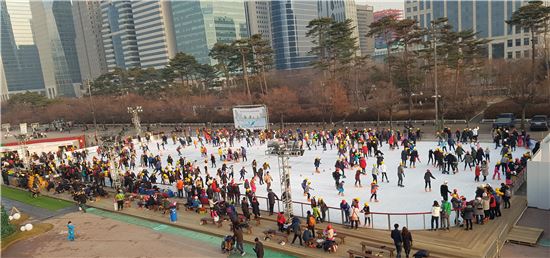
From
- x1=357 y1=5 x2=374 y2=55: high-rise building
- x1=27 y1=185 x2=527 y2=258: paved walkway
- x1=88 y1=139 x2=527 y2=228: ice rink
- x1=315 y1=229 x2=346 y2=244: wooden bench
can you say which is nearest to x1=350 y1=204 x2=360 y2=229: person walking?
x1=27 y1=185 x2=527 y2=258: paved walkway

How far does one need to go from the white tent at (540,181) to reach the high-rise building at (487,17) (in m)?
74.5

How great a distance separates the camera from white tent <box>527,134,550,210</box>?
48.4 ft

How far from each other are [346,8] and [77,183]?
156327mm

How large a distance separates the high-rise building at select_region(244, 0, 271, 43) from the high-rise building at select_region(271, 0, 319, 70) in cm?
910

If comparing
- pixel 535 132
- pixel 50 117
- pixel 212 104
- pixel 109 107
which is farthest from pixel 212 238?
pixel 50 117

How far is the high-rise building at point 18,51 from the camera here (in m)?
170

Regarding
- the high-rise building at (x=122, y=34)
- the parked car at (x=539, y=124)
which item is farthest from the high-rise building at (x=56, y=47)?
the parked car at (x=539, y=124)

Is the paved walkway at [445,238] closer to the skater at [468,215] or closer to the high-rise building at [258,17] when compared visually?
the skater at [468,215]

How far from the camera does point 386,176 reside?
65.0 feet

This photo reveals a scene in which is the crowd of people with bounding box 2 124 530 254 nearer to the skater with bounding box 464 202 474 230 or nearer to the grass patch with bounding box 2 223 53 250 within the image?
the skater with bounding box 464 202 474 230

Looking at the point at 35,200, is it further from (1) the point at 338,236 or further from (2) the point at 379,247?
(2) the point at 379,247

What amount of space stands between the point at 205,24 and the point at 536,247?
423 feet

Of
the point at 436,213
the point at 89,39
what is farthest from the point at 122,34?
the point at 436,213

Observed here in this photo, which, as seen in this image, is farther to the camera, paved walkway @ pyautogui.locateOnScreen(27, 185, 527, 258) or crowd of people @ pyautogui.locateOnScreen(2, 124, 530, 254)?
crowd of people @ pyautogui.locateOnScreen(2, 124, 530, 254)
